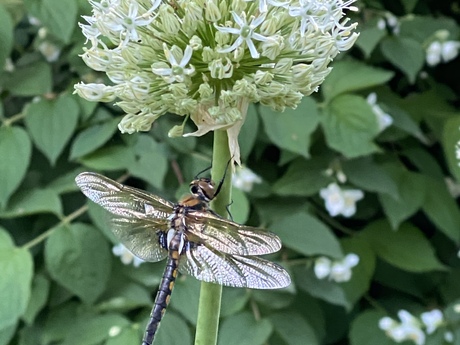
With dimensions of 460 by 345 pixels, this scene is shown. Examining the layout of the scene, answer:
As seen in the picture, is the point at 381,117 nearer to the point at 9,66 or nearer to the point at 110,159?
A: the point at 110,159

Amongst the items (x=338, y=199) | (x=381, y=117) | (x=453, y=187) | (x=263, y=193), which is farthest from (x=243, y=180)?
(x=453, y=187)

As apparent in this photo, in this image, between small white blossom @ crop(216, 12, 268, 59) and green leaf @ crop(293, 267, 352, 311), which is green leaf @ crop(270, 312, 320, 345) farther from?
small white blossom @ crop(216, 12, 268, 59)

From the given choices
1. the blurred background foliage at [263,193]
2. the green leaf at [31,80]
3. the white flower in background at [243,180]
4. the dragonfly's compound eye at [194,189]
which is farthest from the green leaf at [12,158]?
the dragonfly's compound eye at [194,189]

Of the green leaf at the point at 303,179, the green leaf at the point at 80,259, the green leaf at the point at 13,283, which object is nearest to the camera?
the green leaf at the point at 13,283

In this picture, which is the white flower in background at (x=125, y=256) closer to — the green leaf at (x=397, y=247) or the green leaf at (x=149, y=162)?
the green leaf at (x=149, y=162)

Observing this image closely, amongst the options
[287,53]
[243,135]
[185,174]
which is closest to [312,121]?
[243,135]

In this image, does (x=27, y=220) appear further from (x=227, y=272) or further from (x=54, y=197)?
(x=227, y=272)

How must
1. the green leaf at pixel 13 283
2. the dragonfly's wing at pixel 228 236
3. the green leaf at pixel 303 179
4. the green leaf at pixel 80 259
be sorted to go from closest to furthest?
the dragonfly's wing at pixel 228 236
the green leaf at pixel 13 283
the green leaf at pixel 80 259
the green leaf at pixel 303 179
